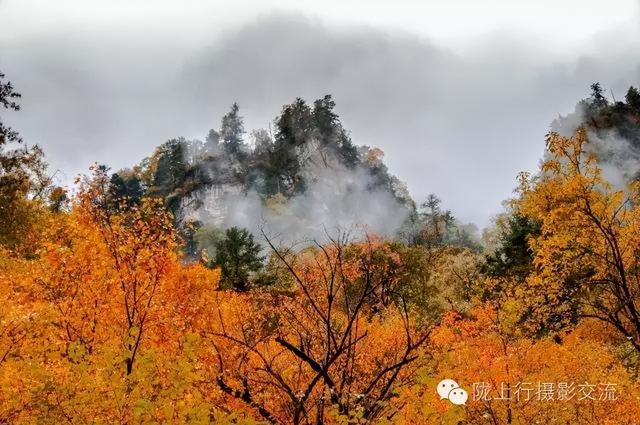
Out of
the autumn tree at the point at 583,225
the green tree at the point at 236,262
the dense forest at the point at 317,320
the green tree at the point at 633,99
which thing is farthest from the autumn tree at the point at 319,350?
the green tree at the point at 633,99

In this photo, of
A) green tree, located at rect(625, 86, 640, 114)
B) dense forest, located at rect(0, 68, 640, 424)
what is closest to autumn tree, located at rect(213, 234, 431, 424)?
dense forest, located at rect(0, 68, 640, 424)

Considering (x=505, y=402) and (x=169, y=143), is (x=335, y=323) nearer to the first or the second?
(x=505, y=402)

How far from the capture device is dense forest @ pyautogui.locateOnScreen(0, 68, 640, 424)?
30.0 ft

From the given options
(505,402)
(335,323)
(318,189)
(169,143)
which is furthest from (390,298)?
(169,143)

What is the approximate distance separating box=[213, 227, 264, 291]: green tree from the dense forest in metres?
0.14

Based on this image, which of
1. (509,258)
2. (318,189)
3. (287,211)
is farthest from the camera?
(318,189)

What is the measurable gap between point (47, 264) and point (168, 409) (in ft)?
54.7

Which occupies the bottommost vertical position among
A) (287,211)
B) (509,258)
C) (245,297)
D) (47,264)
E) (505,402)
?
(505,402)

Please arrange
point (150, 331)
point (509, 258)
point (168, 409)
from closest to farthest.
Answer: point (168, 409) → point (150, 331) → point (509, 258)

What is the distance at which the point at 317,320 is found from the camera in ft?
38.6

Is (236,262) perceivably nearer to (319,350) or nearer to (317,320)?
(319,350)

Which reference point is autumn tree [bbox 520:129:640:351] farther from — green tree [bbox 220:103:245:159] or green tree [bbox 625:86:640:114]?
green tree [bbox 220:103:245:159]

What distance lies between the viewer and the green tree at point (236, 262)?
4384cm

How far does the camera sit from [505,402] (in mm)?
16891
